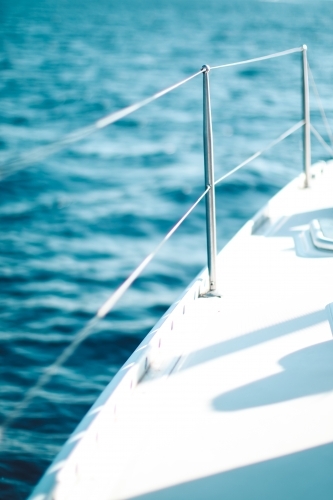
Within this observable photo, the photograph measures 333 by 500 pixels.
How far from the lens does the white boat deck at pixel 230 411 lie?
4.00ft

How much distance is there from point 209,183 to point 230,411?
0.72 meters

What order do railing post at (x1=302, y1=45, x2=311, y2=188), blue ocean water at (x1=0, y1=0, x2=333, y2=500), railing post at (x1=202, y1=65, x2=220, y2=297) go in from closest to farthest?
railing post at (x1=202, y1=65, x2=220, y2=297)
railing post at (x1=302, y1=45, x2=311, y2=188)
blue ocean water at (x1=0, y1=0, x2=333, y2=500)

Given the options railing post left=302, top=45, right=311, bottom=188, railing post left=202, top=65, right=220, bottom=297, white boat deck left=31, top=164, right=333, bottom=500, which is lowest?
white boat deck left=31, top=164, right=333, bottom=500

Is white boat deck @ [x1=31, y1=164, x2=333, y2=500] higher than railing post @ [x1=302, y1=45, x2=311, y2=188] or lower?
lower

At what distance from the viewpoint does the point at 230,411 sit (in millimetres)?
1437

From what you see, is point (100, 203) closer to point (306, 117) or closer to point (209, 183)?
point (306, 117)

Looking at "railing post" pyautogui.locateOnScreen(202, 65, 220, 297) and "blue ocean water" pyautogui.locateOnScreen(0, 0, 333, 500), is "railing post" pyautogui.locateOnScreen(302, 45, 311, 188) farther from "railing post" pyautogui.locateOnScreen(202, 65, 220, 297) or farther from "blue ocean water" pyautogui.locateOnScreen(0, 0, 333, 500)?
"blue ocean water" pyautogui.locateOnScreen(0, 0, 333, 500)

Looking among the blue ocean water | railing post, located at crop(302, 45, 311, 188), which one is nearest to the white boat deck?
railing post, located at crop(302, 45, 311, 188)

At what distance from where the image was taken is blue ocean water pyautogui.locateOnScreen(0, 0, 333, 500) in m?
3.52

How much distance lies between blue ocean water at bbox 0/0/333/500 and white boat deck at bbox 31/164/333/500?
4.19ft

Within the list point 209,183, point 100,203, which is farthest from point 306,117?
point 100,203

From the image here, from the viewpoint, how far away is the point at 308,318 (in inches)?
72.3

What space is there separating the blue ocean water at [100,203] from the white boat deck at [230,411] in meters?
1.28

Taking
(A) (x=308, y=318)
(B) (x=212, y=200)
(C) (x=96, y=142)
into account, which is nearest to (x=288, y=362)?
(A) (x=308, y=318)
